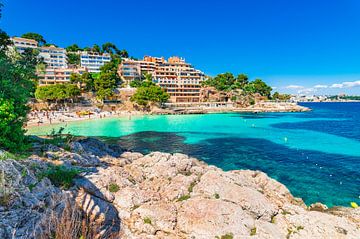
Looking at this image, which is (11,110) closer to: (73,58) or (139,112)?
(139,112)

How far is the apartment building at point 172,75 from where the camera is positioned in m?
109

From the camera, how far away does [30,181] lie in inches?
373

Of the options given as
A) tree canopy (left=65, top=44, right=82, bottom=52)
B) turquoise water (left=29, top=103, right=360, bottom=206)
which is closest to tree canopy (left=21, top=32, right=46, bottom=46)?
tree canopy (left=65, top=44, right=82, bottom=52)

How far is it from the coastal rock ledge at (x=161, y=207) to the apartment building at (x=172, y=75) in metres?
94.8

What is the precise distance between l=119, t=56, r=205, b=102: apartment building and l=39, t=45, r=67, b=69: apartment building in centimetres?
2785

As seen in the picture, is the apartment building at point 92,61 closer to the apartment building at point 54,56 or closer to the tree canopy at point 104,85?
the apartment building at point 54,56

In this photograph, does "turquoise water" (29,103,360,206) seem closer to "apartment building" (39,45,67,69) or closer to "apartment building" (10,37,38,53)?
"apartment building" (39,45,67,69)

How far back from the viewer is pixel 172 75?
11662cm

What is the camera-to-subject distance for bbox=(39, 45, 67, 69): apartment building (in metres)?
107

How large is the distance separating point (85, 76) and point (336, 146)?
83805 millimetres

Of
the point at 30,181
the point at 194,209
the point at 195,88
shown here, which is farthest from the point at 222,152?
the point at 195,88

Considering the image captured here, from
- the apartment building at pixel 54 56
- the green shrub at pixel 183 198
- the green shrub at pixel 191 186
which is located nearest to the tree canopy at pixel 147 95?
the apartment building at pixel 54 56

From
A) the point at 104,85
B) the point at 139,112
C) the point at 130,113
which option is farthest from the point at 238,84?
the point at 104,85

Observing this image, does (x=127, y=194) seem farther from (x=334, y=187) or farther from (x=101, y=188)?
(x=334, y=187)
